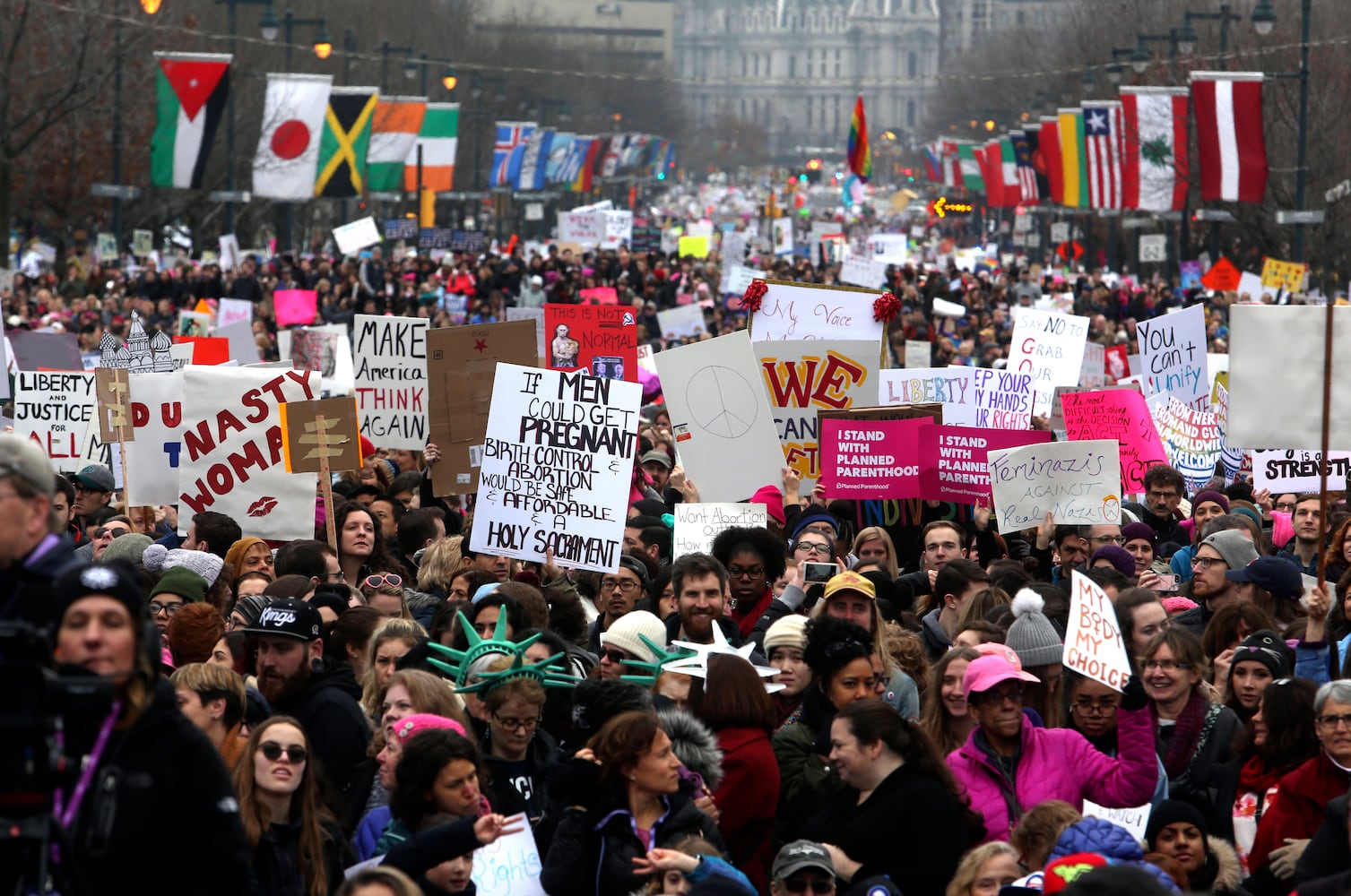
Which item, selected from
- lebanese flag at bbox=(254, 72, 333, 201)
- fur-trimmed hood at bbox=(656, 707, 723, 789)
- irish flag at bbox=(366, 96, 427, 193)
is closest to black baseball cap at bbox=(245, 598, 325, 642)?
fur-trimmed hood at bbox=(656, 707, 723, 789)

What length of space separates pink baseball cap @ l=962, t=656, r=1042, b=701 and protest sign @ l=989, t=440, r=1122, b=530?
4.21 metres

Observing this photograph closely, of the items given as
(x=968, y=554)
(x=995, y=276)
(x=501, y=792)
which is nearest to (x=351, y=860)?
(x=501, y=792)

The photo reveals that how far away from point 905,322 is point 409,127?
2107cm

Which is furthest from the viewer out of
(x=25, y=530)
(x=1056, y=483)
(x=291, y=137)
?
(x=291, y=137)

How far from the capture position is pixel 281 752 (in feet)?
18.5

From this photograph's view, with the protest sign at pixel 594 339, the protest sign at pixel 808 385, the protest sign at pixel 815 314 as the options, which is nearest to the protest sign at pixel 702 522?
the protest sign at pixel 808 385

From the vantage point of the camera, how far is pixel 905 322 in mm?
25469

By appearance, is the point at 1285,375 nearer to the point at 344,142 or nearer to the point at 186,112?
the point at 186,112

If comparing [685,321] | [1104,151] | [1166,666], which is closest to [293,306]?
[685,321]

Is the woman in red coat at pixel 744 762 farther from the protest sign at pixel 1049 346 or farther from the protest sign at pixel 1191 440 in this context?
the protest sign at pixel 1049 346

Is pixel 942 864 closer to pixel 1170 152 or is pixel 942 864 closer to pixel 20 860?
pixel 20 860

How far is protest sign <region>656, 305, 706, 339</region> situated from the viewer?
26938mm

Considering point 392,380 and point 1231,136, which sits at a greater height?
point 1231,136

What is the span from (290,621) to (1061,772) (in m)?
2.46
